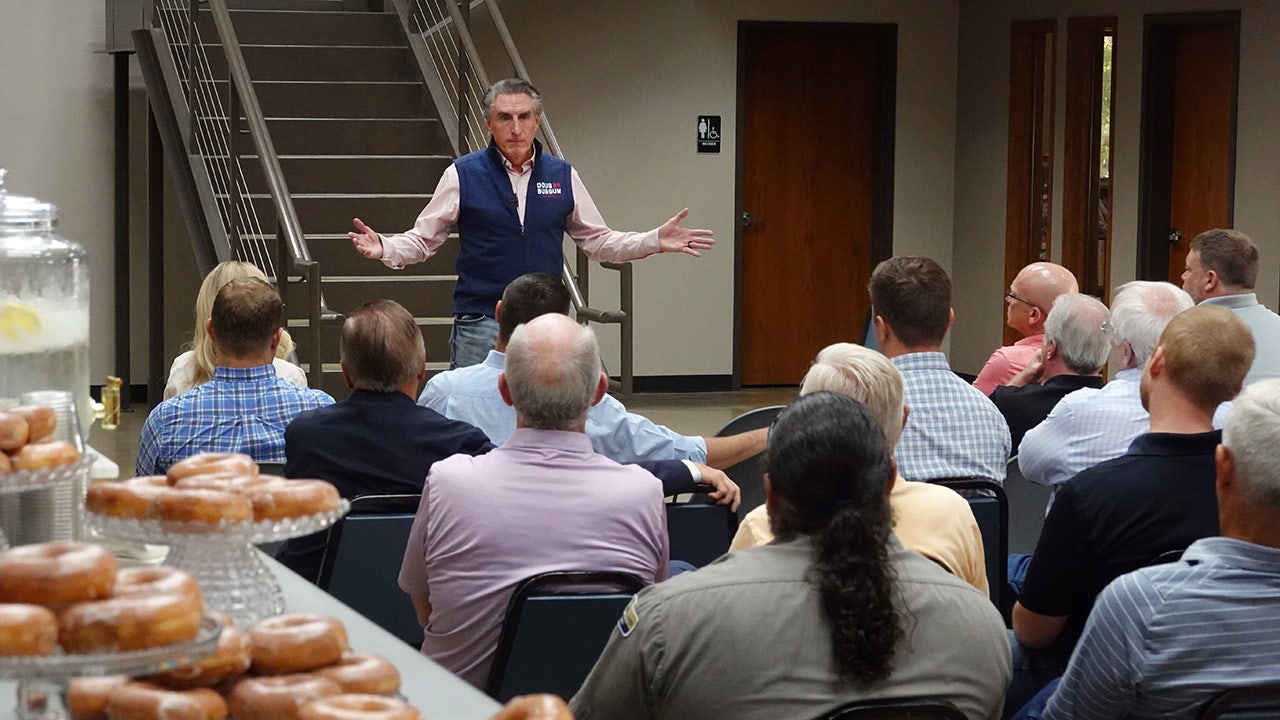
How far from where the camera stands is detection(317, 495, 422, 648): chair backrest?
10.0 feet

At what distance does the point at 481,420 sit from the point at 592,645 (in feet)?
4.70

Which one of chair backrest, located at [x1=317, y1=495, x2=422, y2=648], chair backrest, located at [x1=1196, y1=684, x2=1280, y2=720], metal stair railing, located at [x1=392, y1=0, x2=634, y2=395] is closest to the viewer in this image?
chair backrest, located at [x1=1196, y1=684, x2=1280, y2=720]

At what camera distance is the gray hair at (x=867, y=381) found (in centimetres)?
278

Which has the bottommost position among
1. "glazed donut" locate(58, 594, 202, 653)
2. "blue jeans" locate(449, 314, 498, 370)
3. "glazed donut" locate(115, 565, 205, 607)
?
"blue jeans" locate(449, 314, 498, 370)

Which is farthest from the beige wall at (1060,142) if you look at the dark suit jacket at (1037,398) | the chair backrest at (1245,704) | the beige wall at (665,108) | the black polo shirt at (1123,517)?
the chair backrest at (1245,704)

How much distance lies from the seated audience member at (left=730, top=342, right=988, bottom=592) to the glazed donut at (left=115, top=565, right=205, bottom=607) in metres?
1.32

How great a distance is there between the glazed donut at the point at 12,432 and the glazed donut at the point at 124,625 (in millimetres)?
419

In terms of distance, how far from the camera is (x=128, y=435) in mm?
8695

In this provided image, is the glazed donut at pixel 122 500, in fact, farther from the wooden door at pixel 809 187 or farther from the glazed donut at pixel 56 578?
the wooden door at pixel 809 187

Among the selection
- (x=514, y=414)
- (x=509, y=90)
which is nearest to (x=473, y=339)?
(x=509, y=90)

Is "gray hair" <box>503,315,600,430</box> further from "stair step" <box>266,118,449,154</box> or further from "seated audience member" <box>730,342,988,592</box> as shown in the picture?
"stair step" <box>266,118,449,154</box>

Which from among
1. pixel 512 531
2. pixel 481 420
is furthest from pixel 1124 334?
pixel 512 531

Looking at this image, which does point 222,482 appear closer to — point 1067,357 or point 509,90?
point 1067,357

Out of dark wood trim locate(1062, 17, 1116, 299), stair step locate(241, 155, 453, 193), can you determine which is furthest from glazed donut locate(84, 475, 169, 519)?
dark wood trim locate(1062, 17, 1116, 299)
